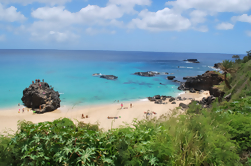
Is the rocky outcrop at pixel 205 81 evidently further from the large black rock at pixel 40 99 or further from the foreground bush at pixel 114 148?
the foreground bush at pixel 114 148

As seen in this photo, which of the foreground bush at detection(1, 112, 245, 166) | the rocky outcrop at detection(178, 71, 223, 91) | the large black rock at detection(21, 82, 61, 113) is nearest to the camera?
the foreground bush at detection(1, 112, 245, 166)

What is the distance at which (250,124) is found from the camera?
3.18 m

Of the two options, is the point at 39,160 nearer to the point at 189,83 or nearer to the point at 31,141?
the point at 31,141

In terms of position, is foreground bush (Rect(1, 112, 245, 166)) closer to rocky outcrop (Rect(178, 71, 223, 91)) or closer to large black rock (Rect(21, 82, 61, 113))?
large black rock (Rect(21, 82, 61, 113))

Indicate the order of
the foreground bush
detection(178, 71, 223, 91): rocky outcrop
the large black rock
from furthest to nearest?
1. detection(178, 71, 223, 91): rocky outcrop
2. the large black rock
3. the foreground bush

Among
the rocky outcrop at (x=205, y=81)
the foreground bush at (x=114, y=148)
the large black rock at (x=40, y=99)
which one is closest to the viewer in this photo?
the foreground bush at (x=114, y=148)

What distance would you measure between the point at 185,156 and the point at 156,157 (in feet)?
1.83

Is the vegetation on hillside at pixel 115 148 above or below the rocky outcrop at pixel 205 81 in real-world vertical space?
above

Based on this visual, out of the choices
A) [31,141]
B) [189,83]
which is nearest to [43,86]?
[31,141]

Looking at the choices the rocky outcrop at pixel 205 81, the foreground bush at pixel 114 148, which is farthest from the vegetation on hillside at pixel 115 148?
the rocky outcrop at pixel 205 81

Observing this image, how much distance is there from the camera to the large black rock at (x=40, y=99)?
23.0m

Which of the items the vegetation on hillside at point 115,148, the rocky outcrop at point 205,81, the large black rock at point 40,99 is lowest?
the large black rock at point 40,99

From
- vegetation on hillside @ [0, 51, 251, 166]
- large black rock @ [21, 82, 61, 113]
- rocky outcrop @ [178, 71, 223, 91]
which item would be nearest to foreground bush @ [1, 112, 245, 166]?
vegetation on hillside @ [0, 51, 251, 166]

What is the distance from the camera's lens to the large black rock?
23.0 metres
